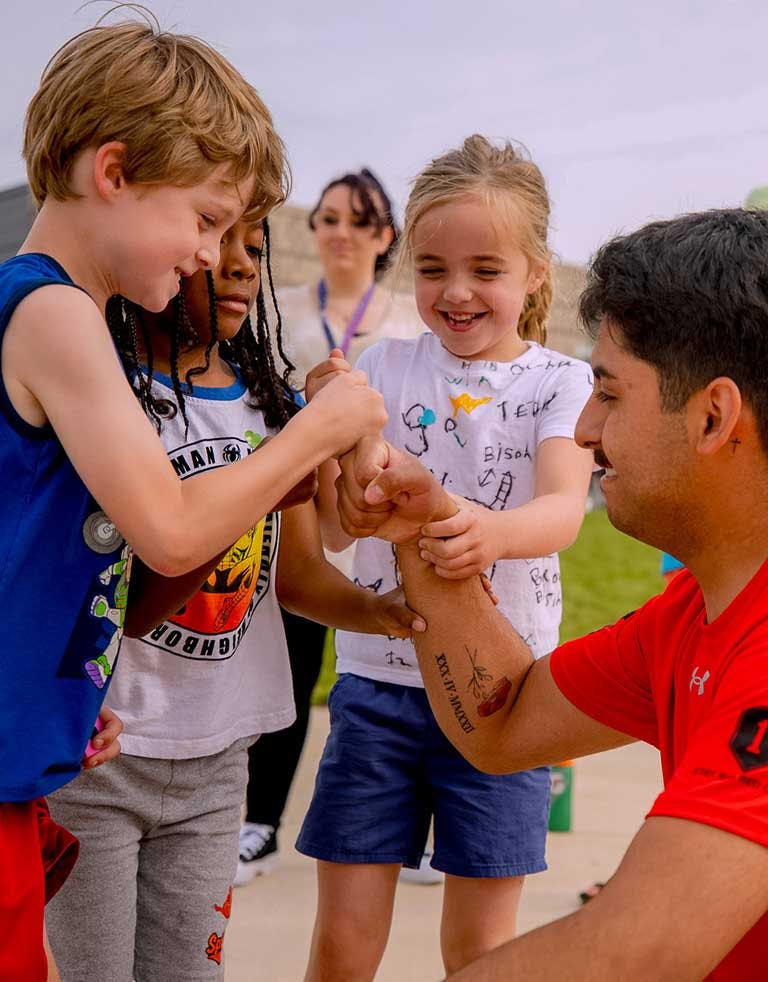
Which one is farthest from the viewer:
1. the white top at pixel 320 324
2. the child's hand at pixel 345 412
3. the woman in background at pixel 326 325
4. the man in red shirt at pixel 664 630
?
the white top at pixel 320 324

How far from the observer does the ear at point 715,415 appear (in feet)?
5.40

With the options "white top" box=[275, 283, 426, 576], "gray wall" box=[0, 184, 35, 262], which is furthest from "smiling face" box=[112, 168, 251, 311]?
"gray wall" box=[0, 184, 35, 262]

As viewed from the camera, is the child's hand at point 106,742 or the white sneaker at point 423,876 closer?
the child's hand at point 106,742

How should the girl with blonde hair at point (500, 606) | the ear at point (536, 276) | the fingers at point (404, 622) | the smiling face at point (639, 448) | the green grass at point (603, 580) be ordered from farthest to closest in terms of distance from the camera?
the green grass at point (603, 580)
the ear at point (536, 276)
the girl with blonde hair at point (500, 606)
the fingers at point (404, 622)
the smiling face at point (639, 448)

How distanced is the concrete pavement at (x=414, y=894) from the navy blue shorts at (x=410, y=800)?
30.5 inches

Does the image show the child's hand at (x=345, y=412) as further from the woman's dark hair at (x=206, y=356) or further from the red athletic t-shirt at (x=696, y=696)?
the red athletic t-shirt at (x=696, y=696)

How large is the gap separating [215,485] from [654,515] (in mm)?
616

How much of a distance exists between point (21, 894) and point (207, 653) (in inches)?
23.5

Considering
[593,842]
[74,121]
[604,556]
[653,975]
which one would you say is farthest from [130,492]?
[604,556]

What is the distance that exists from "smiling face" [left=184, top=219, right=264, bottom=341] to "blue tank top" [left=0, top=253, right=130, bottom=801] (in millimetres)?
403

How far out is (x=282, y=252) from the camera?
12.5m

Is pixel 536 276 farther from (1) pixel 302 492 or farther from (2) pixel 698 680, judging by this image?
(2) pixel 698 680


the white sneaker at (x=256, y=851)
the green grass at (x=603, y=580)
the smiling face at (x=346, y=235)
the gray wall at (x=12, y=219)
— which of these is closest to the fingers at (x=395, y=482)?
the white sneaker at (x=256, y=851)

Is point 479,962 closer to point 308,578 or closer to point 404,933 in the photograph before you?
point 308,578
